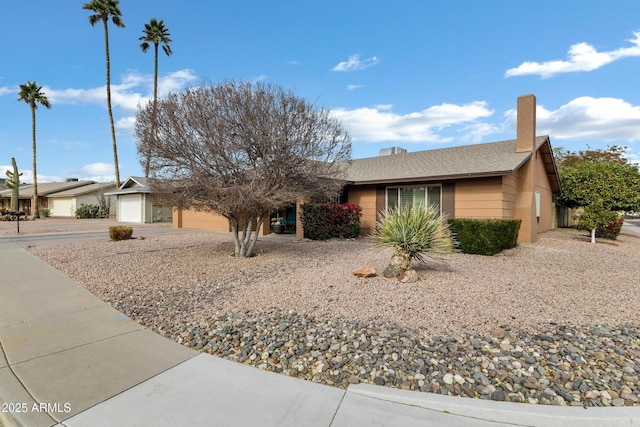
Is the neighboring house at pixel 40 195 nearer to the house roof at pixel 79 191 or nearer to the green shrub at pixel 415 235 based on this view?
the house roof at pixel 79 191

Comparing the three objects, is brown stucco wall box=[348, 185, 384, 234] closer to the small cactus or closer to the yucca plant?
the yucca plant

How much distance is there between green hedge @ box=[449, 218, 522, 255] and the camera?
9250 mm

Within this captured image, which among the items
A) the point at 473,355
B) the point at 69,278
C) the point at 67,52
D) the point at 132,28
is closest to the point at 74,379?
the point at 473,355

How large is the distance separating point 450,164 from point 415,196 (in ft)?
6.03

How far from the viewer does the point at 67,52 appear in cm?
1312

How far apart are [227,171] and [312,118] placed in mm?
2493

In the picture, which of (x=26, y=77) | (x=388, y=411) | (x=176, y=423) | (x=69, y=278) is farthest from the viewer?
(x=26, y=77)

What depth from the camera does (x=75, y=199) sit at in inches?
1328

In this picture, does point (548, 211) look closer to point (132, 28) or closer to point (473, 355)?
point (473, 355)

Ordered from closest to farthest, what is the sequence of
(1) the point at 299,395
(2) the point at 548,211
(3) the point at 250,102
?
(1) the point at 299,395
(3) the point at 250,102
(2) the point at 548,211

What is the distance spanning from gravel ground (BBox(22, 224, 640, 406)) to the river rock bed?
0.5 inches

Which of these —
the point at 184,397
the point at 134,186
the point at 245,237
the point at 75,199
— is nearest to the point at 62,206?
the point at 75,199

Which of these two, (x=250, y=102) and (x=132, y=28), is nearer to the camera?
(x=250, y=102)

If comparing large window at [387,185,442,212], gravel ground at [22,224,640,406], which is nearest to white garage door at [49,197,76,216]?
gravel ground at [22,224,640,406]
